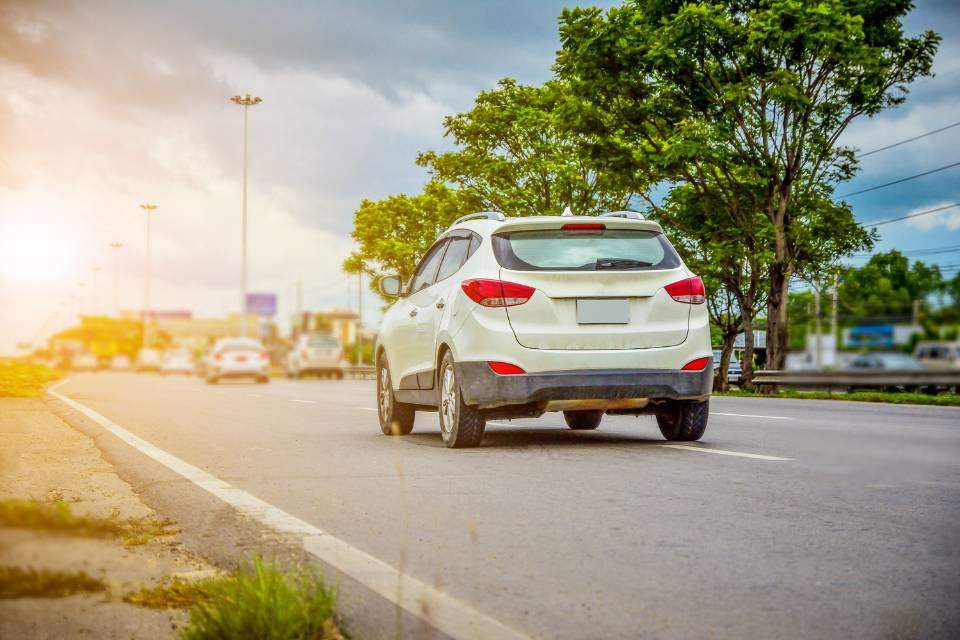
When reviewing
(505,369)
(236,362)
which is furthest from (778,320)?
(236,362)

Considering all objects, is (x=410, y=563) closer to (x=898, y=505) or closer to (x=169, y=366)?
(x=898, y=505)

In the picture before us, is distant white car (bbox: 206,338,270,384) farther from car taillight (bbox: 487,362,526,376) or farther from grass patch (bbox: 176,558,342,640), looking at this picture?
grass patch (bbox: 176,558,342,640)

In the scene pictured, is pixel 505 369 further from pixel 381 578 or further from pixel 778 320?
pixel 778 320

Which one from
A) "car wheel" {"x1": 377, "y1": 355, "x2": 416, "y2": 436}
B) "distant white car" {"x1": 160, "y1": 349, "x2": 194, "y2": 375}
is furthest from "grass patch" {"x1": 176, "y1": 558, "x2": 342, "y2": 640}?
"distant white car" {"x1": 160, "y1": 349, "x2": 194, "y2": 375}

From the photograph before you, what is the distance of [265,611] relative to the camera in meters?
3.09

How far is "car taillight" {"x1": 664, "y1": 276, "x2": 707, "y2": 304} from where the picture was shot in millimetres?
8094

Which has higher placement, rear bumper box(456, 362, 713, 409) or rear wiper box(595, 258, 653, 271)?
rear wiper box(595, 258, 653, 271)

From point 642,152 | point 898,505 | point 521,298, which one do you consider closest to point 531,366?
point 521,298

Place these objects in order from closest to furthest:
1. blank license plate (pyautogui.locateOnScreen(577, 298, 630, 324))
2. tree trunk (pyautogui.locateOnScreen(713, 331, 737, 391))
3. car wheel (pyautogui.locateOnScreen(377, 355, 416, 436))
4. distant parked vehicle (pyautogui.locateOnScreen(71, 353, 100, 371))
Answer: tree trunk (pyautogui.locateOnScreen(713, 331, 737, 391))
blank license plate (pyautogui.locateOnScreen(577, 298, 630, 324))
car wheel (pyautogui.locateOnScreen(377, 355, 416, 436))
distant parked vehicle (pyautogui.locateOnScreen(71, 353, 100, 371))

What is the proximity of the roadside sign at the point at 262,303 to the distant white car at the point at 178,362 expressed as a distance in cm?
10031

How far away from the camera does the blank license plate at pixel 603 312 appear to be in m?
7.91

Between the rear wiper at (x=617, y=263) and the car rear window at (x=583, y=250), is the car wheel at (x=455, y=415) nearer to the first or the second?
the car rear window at (x=583, y=250)

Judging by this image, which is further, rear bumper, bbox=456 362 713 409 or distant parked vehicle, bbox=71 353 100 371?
distant parked vehicle, bbox=71 353 100 371

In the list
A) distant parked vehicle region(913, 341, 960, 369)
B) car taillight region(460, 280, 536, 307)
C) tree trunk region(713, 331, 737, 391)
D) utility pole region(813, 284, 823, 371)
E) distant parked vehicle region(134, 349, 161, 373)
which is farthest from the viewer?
distant parked vehicle region(134, 349, 161, 373)
